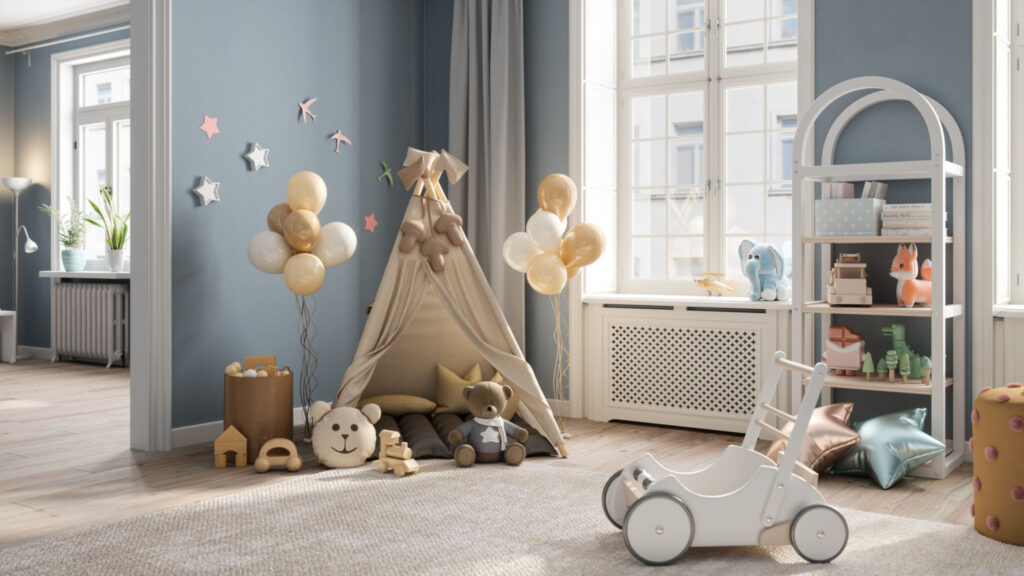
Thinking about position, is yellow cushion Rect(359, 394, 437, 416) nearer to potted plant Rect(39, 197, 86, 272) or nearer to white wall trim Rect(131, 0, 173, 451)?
white wall trim Rect(131, 0, 173, 451)

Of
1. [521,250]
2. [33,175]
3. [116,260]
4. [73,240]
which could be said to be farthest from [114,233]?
[521,250]

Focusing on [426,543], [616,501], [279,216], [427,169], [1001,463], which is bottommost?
[426,543]

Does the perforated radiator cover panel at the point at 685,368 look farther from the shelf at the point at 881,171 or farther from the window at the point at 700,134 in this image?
the shelf at the point at 881,171

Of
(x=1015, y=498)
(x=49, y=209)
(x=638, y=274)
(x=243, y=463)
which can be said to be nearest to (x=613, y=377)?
(x=638, y=274)

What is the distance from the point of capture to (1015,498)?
2488mm

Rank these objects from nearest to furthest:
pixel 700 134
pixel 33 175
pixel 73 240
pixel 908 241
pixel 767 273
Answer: pixel 908 241 → pixel 767 273 → pixel 700 134 → pixel 73 240 → pixel 33 175

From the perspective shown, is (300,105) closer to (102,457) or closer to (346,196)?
(346,196)

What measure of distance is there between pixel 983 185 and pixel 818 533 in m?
1.90

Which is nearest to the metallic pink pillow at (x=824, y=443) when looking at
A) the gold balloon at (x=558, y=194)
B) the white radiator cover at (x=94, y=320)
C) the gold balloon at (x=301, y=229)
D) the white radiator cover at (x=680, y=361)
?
the white radiator cover at (x=680, y=361)

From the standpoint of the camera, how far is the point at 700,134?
15.0 ft

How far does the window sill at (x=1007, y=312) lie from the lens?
344cm

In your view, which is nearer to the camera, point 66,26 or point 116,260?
point 116,260

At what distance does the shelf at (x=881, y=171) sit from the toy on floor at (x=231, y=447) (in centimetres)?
248

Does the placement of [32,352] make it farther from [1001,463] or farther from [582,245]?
[1001,463]
